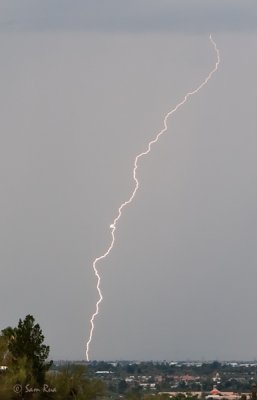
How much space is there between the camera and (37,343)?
209 feet

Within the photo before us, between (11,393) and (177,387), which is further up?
(177,387)

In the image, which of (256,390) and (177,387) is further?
(177,387)

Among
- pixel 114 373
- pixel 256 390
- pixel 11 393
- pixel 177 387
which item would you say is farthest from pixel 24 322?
pixel 114 373

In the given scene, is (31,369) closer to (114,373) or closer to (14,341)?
(14,341)

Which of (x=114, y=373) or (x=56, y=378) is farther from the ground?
(x=114, y=373)

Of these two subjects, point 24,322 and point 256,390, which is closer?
point 24,322

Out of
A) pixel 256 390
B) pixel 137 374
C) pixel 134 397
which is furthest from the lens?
pixel 137 374

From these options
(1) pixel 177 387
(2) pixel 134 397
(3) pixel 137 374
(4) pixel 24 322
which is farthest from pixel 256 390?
(3) pixel 137 374

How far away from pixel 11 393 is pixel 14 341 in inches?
217

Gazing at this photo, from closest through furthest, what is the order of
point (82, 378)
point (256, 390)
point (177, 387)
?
point (82, 378), point (256, 390), point (177, 387)

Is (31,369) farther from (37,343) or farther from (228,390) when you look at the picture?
(228,390)

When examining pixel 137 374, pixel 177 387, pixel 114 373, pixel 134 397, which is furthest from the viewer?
pixel 137 374

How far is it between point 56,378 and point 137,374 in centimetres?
11616

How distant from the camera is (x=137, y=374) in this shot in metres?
179
